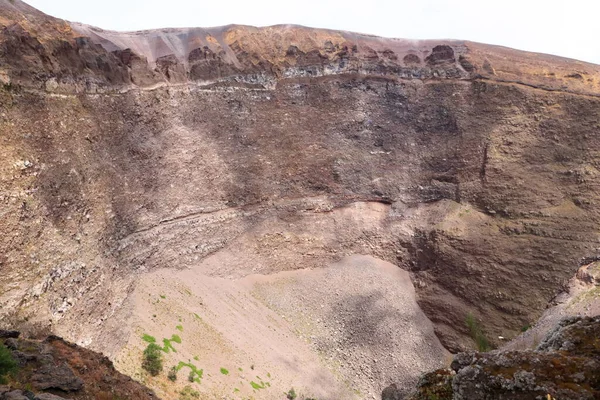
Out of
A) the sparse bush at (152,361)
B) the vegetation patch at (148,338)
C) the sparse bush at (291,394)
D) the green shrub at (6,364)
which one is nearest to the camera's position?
the green shrub at (6,364)

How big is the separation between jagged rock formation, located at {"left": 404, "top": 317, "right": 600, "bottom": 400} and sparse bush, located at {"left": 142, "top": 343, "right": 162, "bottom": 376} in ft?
49.2

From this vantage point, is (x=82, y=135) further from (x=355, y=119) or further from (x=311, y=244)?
(x=355, y=119)

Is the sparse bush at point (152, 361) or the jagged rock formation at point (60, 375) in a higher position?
the jagged rock formation at point (60, 375)

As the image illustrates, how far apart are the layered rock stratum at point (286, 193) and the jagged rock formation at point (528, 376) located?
1459 cm

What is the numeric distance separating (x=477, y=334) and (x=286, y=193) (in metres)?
17.1

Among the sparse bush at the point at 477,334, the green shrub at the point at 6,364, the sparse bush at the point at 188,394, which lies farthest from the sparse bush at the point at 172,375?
the sparse bush at the point at 477,334

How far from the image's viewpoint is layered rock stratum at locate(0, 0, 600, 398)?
902 inches

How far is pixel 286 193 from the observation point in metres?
35.4

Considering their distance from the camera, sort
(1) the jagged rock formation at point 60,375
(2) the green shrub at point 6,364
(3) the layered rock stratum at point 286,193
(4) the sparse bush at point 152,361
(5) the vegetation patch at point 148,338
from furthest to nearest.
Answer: (3) the layered rock stratum at point 286,193 → (5) the vegetation patch at point 148,338 → (4) the sparse bush at point 152,361 → (1) the jagged rock formation at point 60,375 → (2) the green shrub at point 6,364

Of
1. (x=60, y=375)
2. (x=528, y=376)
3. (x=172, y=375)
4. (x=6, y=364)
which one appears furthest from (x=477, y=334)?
(x=6, y=364)

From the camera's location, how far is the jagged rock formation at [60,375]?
38.9ft

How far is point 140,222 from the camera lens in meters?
28.4

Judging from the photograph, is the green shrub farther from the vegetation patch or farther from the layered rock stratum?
the vegetation patch

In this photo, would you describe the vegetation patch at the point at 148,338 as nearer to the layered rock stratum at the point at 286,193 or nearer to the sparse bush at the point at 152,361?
the layered rock stratum at the point at 286,193
